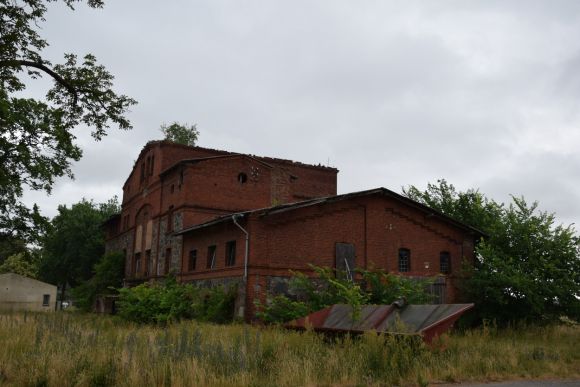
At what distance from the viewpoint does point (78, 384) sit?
8328 mm

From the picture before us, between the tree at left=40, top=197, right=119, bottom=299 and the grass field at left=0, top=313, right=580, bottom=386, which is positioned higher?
the tree at left=40, top=197, right=119, bottom=299

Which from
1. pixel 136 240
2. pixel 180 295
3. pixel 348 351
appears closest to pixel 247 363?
pixel 348 351

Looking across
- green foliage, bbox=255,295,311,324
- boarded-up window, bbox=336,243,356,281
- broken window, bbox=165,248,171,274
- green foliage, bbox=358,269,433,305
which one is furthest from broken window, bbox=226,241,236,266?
broken window, bbox=165,248,171,274

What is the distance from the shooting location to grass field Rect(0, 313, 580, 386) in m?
8.71

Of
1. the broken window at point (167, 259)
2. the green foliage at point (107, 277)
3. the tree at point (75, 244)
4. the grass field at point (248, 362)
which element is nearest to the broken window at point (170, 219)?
the broken window at point (167, 259)

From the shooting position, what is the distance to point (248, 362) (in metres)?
9.85

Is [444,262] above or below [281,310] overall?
above

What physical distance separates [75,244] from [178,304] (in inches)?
1269

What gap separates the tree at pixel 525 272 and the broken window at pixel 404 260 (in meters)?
2.70

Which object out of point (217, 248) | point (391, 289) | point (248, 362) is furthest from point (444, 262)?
point (248, 362)

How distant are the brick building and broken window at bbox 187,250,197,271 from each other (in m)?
0.05

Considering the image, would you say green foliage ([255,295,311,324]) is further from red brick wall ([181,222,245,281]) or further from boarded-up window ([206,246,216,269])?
boarded-up window ([206,246,216,269])

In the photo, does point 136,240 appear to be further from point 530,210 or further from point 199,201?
point 530,210

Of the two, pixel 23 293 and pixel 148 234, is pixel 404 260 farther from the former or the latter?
pixel 23 293
